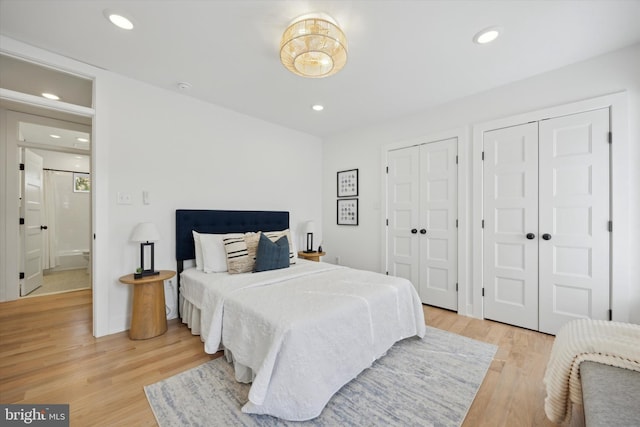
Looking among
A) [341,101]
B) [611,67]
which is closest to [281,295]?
[341,101]

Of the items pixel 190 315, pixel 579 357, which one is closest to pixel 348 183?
pixel 190 315

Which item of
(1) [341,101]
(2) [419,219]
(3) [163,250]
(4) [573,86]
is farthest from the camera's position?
(2) [419,219]

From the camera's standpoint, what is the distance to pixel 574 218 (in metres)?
2.29

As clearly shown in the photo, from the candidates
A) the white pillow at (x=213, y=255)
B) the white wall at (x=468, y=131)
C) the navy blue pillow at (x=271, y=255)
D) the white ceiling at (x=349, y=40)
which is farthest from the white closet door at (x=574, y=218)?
the white pillow at (x=213, y=255)

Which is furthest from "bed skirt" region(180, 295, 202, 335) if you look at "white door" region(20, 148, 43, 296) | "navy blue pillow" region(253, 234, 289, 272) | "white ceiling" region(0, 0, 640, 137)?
"white door" region(20, 148, 43, 296)

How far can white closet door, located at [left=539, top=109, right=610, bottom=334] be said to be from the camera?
2.17 meters

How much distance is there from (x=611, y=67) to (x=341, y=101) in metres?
2.37

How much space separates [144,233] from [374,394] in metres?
2.30

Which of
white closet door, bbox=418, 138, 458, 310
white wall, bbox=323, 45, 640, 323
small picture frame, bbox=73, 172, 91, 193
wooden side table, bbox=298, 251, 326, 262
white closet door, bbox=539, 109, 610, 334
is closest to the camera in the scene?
white wall, bbox=323, 45, 640, 323

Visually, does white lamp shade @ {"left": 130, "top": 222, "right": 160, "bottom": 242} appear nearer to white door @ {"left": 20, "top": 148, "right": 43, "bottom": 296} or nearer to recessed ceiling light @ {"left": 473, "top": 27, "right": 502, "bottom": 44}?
white door @ {"left": 20, "top": 148, "right": 43, "bottom": 296}

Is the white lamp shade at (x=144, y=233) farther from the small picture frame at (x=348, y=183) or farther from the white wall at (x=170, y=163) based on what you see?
the small picture frame at (x=348, y=183)

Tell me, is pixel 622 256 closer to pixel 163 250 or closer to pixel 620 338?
pixel 620 338

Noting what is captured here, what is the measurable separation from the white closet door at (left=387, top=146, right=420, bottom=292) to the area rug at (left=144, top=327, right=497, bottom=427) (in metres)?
1.40

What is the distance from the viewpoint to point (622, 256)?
6.83 feet
